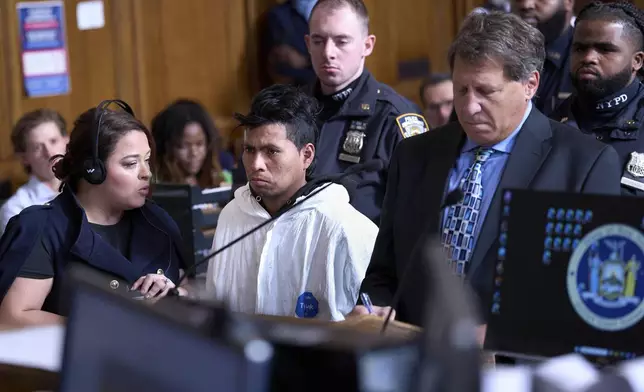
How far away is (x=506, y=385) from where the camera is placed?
1213 mm

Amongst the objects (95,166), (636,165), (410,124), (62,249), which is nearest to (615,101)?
(636,165)

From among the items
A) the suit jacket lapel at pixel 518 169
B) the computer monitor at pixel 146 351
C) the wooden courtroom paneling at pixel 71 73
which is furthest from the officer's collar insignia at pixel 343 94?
the computer monitor at pixel 146 351

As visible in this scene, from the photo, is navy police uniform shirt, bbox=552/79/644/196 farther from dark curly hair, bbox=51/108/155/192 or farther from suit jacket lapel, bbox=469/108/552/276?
dark curly hair, bbox=51/108/155/192

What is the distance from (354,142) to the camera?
330 centimetres

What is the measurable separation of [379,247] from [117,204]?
2.58 feet

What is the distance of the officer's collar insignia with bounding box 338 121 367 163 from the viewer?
3275 mm

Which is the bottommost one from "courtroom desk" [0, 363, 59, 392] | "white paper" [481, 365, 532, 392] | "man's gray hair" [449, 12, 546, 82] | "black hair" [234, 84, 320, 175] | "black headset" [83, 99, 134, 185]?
"courtroom desk" [0, 363, 59, 392]

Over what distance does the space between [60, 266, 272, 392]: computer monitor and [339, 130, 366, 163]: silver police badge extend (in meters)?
2.03

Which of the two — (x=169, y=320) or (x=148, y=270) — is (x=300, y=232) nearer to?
(x=148, y=270)

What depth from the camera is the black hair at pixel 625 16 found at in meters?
3.01

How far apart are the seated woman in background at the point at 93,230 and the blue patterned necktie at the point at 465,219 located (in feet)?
2.24

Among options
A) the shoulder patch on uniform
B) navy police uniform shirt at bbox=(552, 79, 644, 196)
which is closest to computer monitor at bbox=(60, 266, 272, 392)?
navy police uniform shirt at bbox=(552, 79, 644, 196)

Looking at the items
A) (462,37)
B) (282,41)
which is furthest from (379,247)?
(282,41)

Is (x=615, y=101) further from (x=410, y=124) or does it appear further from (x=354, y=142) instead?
(x=354, y=142)
